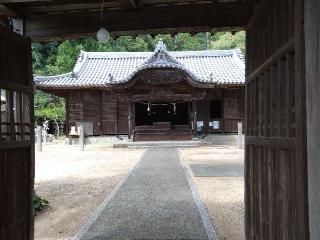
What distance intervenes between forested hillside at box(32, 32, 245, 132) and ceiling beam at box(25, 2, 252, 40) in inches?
1040

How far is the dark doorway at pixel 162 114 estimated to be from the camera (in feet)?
98.9

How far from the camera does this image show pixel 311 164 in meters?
2.57

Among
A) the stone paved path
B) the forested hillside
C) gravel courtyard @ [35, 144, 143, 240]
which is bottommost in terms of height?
gravel courtyard @ [35, 144, 143, 240]

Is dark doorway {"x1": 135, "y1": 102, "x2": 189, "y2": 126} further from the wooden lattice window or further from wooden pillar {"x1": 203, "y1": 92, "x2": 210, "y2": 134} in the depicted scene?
the wooden lattice window

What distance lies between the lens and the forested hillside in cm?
3991

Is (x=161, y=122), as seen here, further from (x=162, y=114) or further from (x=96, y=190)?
(x=96, y=190)

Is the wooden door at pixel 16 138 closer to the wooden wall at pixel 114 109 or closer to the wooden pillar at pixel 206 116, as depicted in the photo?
the wooden wall at pixel 114 109

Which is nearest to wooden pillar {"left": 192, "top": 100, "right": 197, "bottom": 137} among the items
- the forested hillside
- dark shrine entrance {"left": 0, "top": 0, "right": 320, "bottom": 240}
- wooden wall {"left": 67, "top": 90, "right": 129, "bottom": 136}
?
wooden wall {"left": 67, "top": 90, "right": 129, "bottom": 136}

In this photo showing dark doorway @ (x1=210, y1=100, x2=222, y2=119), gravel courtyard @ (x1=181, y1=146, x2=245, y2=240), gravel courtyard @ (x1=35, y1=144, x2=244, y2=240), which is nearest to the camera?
gravel courtyard @ (x1=181, y1=146, x2=245, y2=240)

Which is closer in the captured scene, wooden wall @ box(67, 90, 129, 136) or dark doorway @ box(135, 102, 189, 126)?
wooden wall @ box(67, 90, 129, 136)

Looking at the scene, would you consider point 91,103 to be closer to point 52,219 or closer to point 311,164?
point 52,219

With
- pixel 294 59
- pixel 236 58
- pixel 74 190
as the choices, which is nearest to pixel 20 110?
pixel 294 59

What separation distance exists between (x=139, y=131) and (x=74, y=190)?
1633 cm

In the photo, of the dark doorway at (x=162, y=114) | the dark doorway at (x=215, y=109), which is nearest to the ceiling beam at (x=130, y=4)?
the dark doorway at (x=215, y=109)
